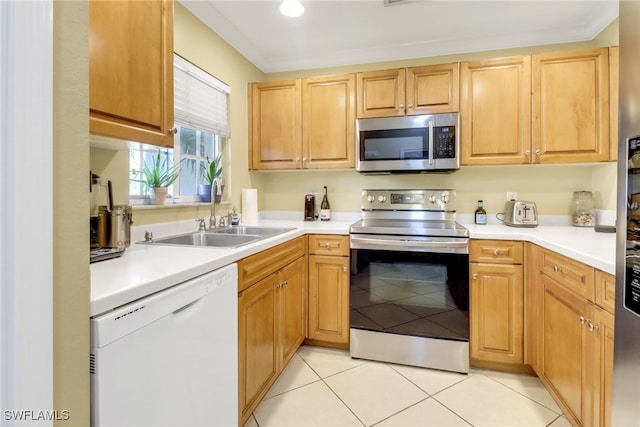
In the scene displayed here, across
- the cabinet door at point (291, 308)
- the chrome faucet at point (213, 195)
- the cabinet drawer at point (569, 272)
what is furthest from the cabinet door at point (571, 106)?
the chrome faucet at point (213, 195)

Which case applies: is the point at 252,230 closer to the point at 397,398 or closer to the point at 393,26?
the point at 397,398

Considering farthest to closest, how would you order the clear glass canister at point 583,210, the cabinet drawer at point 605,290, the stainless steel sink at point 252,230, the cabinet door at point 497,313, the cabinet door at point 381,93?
1. the cabinet door at point 381,93
2. the clear glass canister at point 583,210
3. the stainless steel sink at point 252,230
4. the cabinet door at point 497,313
5. the cabinet drawer at point 605,290

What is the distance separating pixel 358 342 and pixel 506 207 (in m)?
1.55

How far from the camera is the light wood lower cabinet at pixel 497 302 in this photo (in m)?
2.05

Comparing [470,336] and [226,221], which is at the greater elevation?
[226,221]

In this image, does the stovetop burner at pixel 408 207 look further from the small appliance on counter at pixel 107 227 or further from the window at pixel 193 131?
the small appliance on counter at pixel 107 227

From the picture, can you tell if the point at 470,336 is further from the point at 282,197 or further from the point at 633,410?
the point at 282,197

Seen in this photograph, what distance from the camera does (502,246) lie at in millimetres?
2078

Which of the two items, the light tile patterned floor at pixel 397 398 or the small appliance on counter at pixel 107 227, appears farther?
the light tile patterned floor at pixel 397 398

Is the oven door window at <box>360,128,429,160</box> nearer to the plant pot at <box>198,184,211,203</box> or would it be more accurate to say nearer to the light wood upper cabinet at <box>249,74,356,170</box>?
the light wood upper cabinet at <box>249,74,356,170</box>

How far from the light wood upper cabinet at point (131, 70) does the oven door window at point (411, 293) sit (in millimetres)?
1499

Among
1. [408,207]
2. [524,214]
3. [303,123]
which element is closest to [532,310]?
[524,214]

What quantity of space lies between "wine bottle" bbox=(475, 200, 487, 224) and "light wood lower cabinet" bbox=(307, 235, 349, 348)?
1.13 meters
